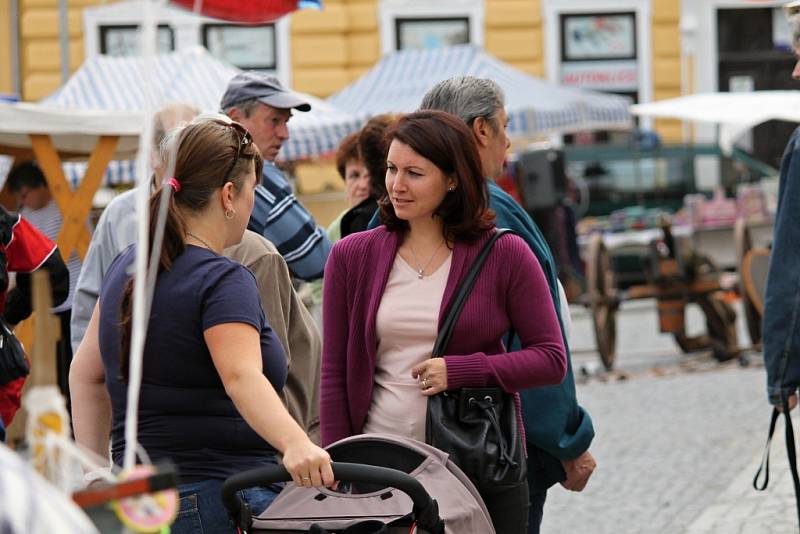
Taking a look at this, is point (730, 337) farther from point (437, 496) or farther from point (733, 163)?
point (437, 496)

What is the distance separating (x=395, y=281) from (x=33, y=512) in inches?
82.3

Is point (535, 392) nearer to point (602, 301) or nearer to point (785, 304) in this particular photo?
point (785, 304)

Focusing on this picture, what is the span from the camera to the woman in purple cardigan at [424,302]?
11.6 ft

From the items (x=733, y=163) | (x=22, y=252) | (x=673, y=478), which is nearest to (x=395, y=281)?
(x=22, y=252)

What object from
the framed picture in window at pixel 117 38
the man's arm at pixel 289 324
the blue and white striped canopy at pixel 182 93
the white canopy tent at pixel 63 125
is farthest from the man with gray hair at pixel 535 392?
the framed picture in window at pixel 117 38

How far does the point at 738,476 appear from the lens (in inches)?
301

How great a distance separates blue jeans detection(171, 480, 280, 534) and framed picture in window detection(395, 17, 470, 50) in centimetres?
2033

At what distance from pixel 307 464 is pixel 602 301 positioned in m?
10.9

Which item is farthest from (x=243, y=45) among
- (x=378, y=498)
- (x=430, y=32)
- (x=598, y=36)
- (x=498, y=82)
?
(x=378, y=498)

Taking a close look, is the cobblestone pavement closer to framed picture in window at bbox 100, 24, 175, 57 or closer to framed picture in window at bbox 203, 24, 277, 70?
framed picture in window at bbox 203, 24, 277, 70

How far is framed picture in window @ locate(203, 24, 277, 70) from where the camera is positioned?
75.7 feet

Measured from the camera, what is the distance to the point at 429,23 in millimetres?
23484

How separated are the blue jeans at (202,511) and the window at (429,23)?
2005 centimetres

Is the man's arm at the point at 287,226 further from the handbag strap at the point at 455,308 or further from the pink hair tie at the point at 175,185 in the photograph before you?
the pink hair tie at the point at 175,185
